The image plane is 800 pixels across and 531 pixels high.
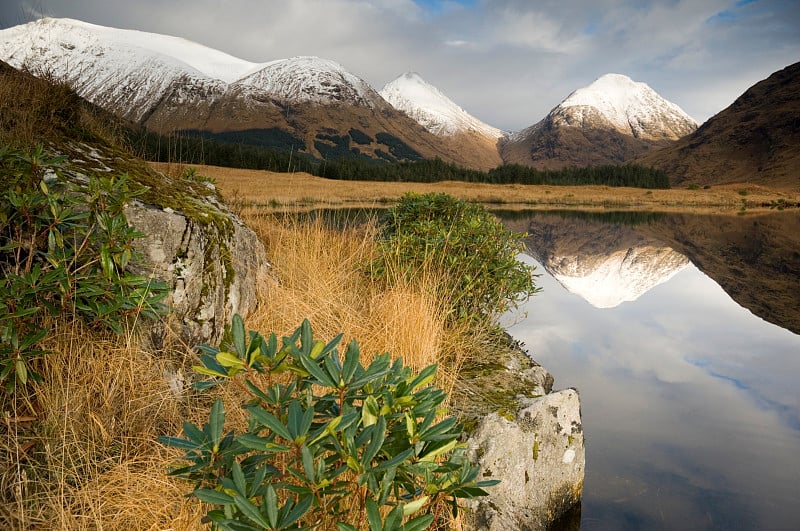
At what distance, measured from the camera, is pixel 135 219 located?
Result: 3.23m

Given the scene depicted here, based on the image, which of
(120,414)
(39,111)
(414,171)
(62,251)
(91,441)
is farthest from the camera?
(414,171)

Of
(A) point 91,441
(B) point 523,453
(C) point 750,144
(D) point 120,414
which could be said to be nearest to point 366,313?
(B) point 523,453

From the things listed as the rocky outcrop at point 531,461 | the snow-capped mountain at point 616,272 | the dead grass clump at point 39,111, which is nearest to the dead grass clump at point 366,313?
the rocky outcrop at point 531,461

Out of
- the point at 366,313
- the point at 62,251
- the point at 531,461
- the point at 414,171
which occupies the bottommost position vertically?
the point at 531,461

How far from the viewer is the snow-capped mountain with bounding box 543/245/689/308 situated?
1002 centimetres

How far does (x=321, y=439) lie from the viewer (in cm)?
119

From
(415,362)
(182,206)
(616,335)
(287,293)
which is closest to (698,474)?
(415,362)

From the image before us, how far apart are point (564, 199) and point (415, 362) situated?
4633 cm

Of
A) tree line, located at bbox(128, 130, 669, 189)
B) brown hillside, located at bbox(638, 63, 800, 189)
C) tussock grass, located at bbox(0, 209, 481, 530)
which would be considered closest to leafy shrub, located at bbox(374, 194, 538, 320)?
tussock grass, located at bbox(0, 209, 481, 530)

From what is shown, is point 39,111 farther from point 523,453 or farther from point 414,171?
point 414,171

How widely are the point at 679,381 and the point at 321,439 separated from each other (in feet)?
19.6

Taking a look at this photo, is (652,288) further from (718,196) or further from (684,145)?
(684,145)

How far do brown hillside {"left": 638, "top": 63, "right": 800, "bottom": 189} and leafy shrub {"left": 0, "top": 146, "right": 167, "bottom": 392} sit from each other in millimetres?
131214

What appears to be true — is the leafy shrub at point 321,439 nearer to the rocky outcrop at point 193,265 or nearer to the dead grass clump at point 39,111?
the rocky outcrop at point 193,265
